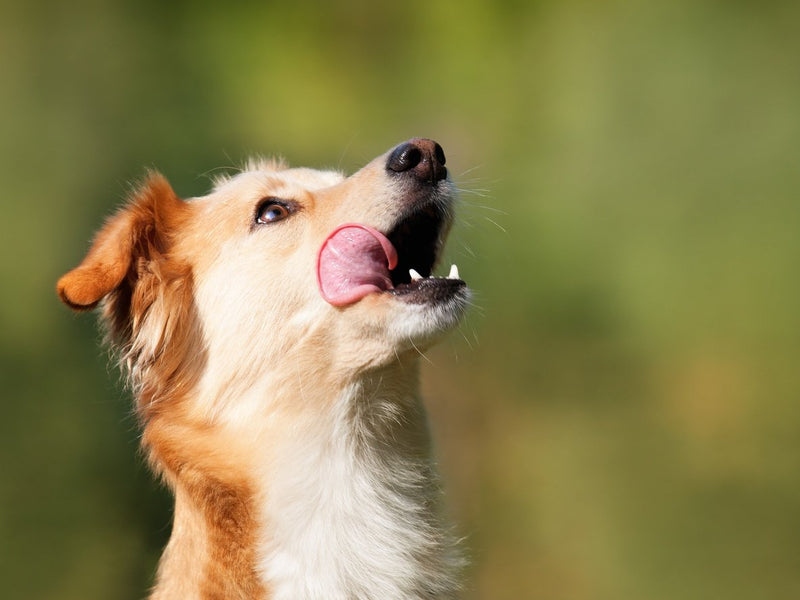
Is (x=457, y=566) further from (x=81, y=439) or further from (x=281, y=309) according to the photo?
(x=81, y=439)

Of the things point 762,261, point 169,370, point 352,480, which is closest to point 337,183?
point 169,370

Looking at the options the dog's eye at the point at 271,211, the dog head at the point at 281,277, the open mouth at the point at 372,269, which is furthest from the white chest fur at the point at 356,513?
the dog's eye at the point at 271,211

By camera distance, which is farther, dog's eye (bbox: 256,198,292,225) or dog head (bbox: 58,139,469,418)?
dog's eye (bbox: 256,198,292,225)

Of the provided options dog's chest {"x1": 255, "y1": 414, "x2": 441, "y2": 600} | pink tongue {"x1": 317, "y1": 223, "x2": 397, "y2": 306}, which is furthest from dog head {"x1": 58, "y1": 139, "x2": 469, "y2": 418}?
dog's chest {"x1": 255, "y1": 414, "x2": 441, "y2": 600}

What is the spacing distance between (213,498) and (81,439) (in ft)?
12.7

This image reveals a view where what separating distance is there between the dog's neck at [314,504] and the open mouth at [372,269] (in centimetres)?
24

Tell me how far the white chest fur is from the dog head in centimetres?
20

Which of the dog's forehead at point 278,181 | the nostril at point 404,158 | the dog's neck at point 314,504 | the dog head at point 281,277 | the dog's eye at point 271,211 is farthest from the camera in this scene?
the dog's forehead at point 278,181

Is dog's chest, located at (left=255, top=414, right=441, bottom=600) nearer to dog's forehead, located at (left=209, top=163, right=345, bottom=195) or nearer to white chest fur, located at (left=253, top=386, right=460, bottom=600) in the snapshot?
white chest fur, located at (left=253, top=386, right=460, bottom=600)

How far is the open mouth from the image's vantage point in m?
→ 2.77

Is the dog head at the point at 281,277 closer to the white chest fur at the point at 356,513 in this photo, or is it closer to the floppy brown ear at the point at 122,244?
the floppy brown ear at the point at 122,244

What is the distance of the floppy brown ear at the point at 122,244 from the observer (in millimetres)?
2746

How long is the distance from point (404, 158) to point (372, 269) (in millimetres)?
A: 386

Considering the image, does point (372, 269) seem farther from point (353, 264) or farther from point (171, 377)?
point (171, 377)
